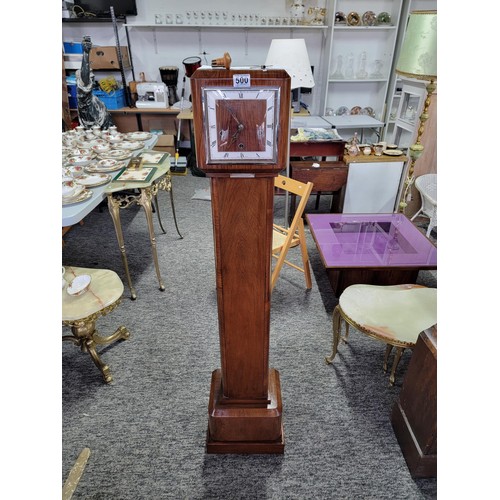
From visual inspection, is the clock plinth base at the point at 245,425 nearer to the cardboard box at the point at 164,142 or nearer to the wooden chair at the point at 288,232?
the wooden chair at the point at 288,232

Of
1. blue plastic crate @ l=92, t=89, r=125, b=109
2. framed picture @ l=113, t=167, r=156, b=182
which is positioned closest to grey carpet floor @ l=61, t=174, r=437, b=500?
framed picture @ l=113, t=167, r=156, b=182

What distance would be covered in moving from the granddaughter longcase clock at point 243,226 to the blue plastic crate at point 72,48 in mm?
4253

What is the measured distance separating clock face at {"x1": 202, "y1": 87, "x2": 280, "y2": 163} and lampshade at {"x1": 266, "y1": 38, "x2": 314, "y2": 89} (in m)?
1.76

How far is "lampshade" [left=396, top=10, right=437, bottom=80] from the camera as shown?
2.06 m

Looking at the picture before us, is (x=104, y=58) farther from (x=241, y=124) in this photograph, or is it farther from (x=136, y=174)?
(x=241, y=124)

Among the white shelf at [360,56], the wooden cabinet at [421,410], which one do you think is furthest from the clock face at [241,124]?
the white shelf at [360,56]

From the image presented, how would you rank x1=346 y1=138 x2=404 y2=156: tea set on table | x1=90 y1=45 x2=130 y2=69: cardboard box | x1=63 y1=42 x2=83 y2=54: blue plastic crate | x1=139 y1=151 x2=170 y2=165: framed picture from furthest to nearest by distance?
x1=90 y1=45 x2=130 y2=69: cardboard box → x1=63 y1=42 x2=83 y2=54: blue plastic crate → x1=346 y1=138 x2=404 y2=156: tea set on table → x1=139 y1=151 x2=170 y2=165: framed picture

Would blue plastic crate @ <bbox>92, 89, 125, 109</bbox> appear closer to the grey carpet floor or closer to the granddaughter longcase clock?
the grey carpet floor

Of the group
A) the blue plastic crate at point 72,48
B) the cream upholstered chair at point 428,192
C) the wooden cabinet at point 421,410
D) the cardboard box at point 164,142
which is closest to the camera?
the wooden cabinet at point 421,410

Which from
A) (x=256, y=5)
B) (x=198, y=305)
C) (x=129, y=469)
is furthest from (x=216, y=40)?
(x=129, y=469)

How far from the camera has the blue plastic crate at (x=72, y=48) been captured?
4.11 meters

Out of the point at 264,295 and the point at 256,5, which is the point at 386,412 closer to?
the point at 264,295

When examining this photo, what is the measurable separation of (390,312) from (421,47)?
5.33ft

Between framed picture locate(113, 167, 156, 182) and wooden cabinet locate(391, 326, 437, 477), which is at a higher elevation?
framed picture locate(113, 167, 156, 182)
